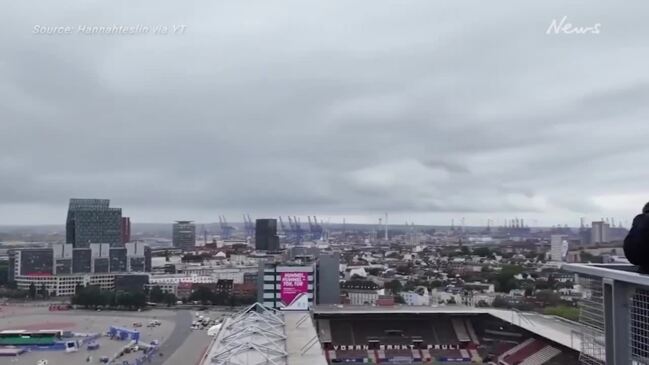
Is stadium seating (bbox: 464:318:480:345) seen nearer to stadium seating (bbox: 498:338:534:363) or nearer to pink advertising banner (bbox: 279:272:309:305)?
stadium seating (bbox: 498:338:534:363)

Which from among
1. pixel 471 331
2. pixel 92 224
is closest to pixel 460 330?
pixel 471 331

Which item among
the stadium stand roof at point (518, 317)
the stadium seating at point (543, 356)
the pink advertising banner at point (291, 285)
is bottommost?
the stadium seating at point (543, 356)

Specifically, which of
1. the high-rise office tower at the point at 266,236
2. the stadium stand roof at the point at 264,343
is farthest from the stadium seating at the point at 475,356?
the high-rise office tower at the point at 266,236

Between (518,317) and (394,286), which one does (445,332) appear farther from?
(394,286)

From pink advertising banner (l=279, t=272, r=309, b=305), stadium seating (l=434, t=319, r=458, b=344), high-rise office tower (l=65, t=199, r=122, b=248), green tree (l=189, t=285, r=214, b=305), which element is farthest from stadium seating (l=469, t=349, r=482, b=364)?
high-rise office tower (l=65, t=199, r=122, b=248)

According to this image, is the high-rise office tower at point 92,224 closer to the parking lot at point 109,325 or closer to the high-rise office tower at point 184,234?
the parking lot at point 109,325

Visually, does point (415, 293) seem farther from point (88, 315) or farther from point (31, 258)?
point (31, 258)

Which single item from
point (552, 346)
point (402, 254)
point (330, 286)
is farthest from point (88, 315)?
point (402, 254)
